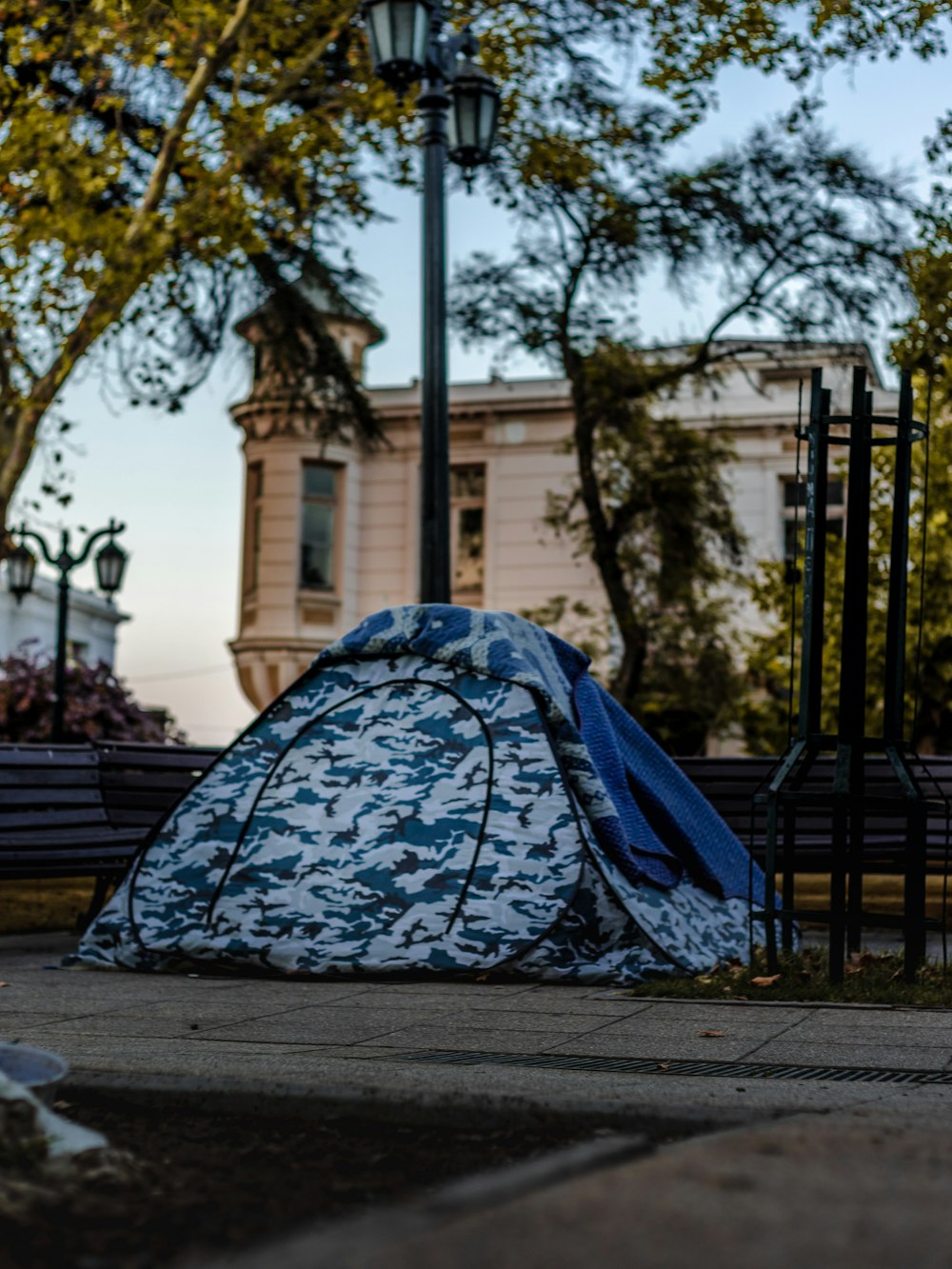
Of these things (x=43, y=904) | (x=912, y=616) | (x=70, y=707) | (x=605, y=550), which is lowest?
(x=43, y=904)

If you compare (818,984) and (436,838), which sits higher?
(436,838)

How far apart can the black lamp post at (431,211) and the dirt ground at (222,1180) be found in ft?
19.7

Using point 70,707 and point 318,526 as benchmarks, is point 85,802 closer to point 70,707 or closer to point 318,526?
point 70,707

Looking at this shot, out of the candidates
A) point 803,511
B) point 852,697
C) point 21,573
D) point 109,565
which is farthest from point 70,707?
point 803,511

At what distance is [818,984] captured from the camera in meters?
6.86

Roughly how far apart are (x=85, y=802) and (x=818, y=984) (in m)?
4.69

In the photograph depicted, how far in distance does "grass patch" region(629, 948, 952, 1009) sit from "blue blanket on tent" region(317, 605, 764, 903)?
0.67 meters

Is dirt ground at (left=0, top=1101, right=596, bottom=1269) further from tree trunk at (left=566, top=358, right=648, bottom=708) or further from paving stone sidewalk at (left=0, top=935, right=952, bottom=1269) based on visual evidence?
tree trunk at (left=566, top=358, right=648, bottom=708)

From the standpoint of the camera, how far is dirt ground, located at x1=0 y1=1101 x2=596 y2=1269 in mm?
2854

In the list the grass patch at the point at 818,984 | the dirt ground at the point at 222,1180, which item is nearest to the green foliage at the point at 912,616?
the grass patch at the point at 818,984

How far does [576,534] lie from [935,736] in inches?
286

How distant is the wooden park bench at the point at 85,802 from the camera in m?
9.16

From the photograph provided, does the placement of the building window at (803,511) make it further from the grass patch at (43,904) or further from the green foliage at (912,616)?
the grass patch at (43,904)

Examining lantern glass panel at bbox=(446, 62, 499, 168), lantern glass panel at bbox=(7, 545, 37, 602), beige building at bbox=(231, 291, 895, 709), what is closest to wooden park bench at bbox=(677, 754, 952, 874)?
lantern glass panel at bbox=(446, 62, 499, 168)
